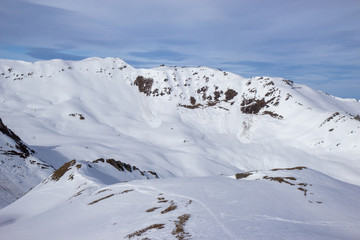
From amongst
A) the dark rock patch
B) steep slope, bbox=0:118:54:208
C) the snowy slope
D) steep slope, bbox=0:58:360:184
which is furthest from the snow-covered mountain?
steep slope, bbox=0:118:54:208

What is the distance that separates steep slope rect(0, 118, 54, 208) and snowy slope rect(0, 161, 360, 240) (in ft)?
33.2

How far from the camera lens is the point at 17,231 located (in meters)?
Result: 19.6

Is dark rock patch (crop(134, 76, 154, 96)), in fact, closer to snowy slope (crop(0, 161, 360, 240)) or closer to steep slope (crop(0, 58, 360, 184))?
steep slope (crop(0, 58, 360, 184))

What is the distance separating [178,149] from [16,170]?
5194 centimetres

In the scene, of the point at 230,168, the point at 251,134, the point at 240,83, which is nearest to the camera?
the point at 230,168

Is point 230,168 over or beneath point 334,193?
beneath

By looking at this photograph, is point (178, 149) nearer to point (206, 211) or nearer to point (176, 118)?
point (176, 118)

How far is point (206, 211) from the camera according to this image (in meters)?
16.1

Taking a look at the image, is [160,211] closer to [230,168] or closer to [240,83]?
[230,168]

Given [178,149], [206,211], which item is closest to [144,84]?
[178,149]

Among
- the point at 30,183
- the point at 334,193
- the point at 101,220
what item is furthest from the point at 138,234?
the point at 30,183

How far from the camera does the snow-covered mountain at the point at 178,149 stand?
16438mm

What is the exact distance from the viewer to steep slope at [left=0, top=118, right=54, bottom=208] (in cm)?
3678

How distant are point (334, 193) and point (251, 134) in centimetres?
8534
